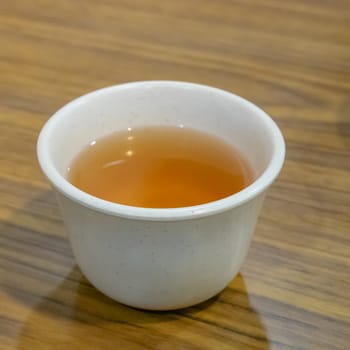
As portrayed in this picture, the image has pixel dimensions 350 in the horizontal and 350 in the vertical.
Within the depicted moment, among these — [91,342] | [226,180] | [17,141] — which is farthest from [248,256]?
[17,141]

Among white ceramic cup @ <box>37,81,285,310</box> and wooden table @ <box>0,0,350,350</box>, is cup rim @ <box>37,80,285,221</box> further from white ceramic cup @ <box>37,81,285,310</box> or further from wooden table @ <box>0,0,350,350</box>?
wooden table @ <box>0,0,350,350</box>

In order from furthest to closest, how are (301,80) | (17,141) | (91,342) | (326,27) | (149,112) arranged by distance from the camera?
(326,27), (301,80), (17,141), (149,112), (91,342)

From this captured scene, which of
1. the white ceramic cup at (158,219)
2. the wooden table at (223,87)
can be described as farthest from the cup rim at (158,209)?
the wooden table at (223,87)

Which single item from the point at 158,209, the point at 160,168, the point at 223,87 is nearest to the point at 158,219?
the point at 158,209

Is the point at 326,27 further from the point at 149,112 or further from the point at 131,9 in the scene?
the point at 149,112

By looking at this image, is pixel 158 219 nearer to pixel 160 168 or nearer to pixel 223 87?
pixel 160 168
